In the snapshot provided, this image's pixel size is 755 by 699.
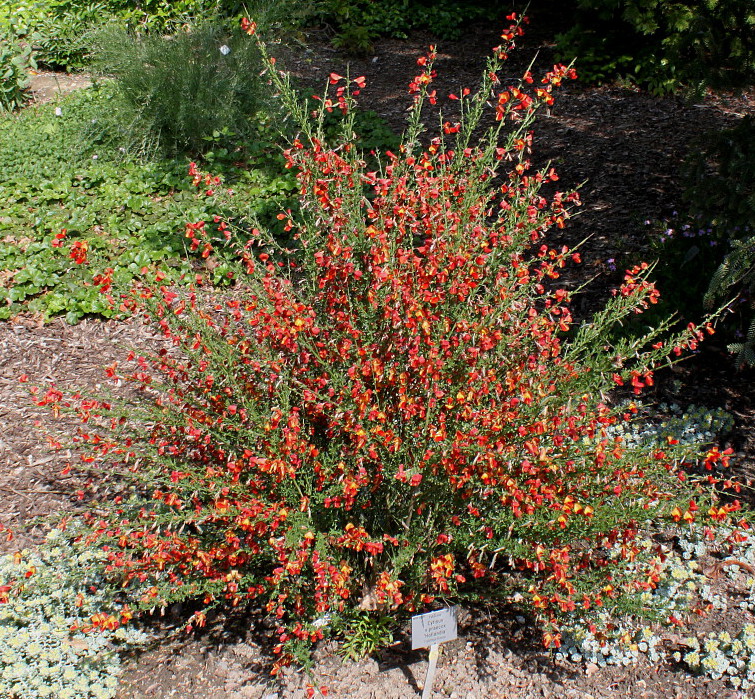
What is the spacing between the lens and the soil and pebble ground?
2.57 m

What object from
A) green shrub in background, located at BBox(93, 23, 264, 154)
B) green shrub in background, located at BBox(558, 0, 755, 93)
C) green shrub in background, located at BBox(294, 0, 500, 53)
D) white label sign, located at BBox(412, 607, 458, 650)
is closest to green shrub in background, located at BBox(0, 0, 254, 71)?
green shrub in background, located at BBox(294, 0, 500, 53)

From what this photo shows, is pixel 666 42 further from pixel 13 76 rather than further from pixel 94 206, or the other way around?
pixel 13 76

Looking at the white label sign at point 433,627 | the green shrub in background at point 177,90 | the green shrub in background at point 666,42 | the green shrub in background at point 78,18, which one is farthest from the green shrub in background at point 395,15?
the white label sign at point 433,627

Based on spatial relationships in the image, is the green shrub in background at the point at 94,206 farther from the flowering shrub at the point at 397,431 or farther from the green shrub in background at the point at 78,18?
the green shrub in background at the point at 78,18

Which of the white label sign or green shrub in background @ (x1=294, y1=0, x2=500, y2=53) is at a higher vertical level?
green shrub in background @ (x1=294, y1=0, x2=500, y2=53)

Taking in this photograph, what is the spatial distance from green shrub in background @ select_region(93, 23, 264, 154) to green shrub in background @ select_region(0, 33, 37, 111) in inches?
51.6

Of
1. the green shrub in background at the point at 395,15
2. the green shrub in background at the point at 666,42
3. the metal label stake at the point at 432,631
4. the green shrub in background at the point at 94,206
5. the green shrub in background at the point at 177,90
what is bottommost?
the green shrub in background at the point at 94,206

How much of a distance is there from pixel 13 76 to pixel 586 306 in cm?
659

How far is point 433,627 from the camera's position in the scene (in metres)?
2.41

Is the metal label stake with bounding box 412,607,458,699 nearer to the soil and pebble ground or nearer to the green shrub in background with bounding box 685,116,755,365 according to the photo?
the soil and pebble ground

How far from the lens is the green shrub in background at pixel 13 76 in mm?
7340

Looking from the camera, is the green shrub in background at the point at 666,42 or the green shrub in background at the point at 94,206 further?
the green shrub in background at the point at 94,206

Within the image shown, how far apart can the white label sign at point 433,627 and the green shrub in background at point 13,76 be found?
722cm

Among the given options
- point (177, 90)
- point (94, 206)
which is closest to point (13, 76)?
point (177, 90)
